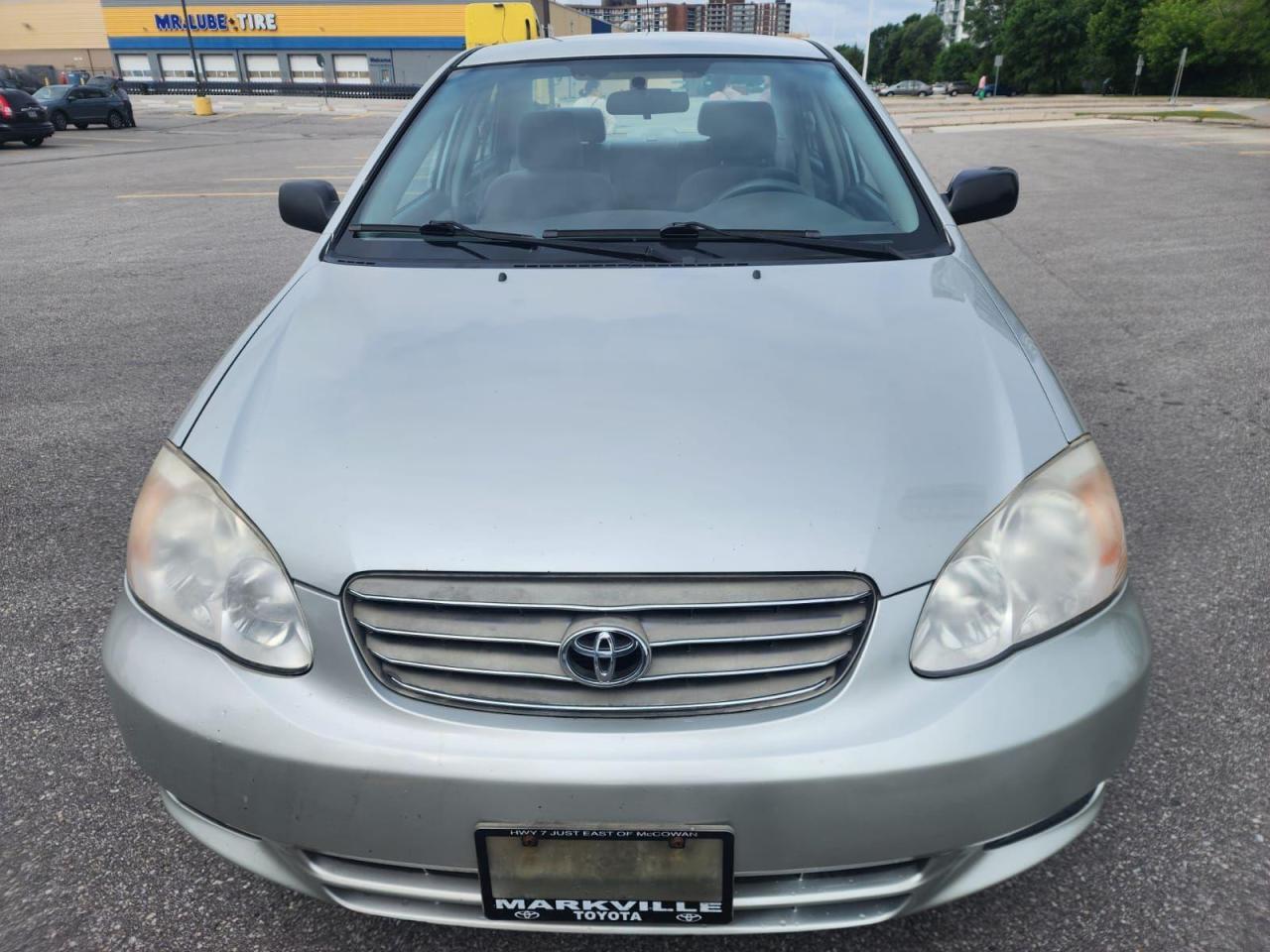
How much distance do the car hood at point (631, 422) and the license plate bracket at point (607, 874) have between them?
363 millimetres

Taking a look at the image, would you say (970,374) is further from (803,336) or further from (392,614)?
(392,614)

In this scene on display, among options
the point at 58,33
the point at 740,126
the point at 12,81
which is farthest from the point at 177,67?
the point at 740,126

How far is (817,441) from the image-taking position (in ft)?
5.20

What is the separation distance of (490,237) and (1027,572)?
146 cm

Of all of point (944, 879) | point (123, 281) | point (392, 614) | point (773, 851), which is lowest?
point (123, 281)

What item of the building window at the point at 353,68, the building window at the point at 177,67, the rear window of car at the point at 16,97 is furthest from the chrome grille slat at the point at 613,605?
the building window at the point at 177,67

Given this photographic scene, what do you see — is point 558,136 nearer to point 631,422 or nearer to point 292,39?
point 631,422

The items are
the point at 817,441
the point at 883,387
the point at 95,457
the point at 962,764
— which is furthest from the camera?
the point at 95,457

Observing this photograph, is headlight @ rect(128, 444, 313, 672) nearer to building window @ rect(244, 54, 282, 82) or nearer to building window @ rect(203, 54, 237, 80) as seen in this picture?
building window @ rect(244, 54, 282, 82)

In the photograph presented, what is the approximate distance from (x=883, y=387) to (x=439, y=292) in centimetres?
96

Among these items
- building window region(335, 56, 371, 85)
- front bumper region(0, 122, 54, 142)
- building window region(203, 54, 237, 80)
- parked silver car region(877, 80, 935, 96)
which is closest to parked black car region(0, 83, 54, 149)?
front bumper region(0, 122, 54, 142)

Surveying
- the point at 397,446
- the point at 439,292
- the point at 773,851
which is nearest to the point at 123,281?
the point at 439,292

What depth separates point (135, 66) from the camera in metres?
62.4

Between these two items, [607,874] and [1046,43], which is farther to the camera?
[1046,43]
